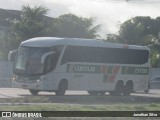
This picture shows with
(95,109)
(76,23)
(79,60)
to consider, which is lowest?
(95,109)

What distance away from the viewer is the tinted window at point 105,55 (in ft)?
96.2

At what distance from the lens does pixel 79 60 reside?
29.6 metres

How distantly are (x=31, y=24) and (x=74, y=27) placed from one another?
559cm

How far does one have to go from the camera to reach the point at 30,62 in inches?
1115

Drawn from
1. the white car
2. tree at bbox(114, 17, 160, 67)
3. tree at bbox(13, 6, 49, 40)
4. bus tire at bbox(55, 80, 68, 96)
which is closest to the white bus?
bus tire at bbox(55, 80, 68, 96)

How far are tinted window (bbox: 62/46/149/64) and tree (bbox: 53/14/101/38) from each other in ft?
79.4

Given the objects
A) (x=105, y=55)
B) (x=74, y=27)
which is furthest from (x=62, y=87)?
(x=74, y=27)

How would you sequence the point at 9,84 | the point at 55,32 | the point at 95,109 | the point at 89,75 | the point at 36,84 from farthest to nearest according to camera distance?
the point at 55,32, the point at 9,84, the point at 89,75, the point at 36,84, the point at 95,109

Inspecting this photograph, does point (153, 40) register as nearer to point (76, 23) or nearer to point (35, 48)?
point (76, 23)

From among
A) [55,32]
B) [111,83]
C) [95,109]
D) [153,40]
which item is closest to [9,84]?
[111,83]

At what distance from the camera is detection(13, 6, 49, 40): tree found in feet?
181

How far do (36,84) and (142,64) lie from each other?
8.71 metres

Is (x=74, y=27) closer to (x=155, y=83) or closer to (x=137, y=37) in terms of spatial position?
(x=137, y=37)

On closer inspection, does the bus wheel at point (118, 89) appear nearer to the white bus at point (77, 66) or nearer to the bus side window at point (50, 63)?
the white bus at point (77, 66)
